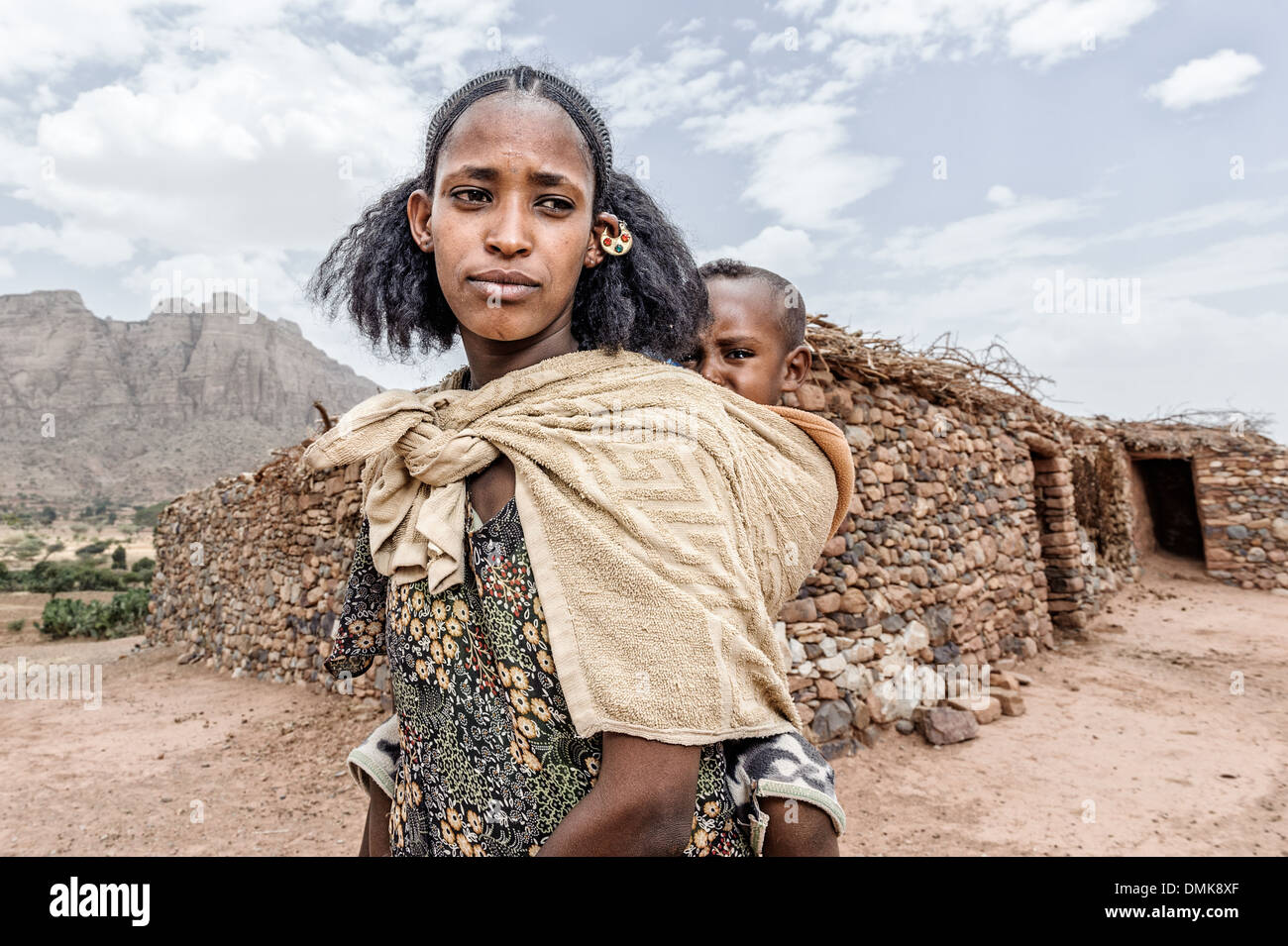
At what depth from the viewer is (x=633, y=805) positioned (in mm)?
783

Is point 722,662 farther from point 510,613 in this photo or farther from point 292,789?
point 292,789

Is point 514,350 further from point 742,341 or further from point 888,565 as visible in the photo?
point 888,565

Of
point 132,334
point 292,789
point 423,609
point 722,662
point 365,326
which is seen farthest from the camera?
point 132,334

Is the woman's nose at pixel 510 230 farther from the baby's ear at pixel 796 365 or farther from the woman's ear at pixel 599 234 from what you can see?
the baby's ear at pixel 796 365

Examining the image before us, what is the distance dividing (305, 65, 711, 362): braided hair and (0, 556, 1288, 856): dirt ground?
3914 millimetres

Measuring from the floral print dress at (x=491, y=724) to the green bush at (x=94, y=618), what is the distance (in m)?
17.7

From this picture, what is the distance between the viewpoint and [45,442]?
52844 mm

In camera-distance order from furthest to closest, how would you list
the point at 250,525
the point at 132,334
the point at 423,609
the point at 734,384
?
1. the point at 132,334
2. the point at 250,525
3. the point at 734,384
4. the point at 423,609

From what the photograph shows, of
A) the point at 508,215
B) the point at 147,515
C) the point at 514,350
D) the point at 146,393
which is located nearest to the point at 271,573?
the point at 514,350

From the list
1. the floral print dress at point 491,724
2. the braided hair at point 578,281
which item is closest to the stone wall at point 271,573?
the braided hair at point 578,281

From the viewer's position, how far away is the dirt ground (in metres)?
4.30

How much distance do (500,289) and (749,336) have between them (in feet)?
4.28

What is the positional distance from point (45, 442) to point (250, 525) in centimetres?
5818
